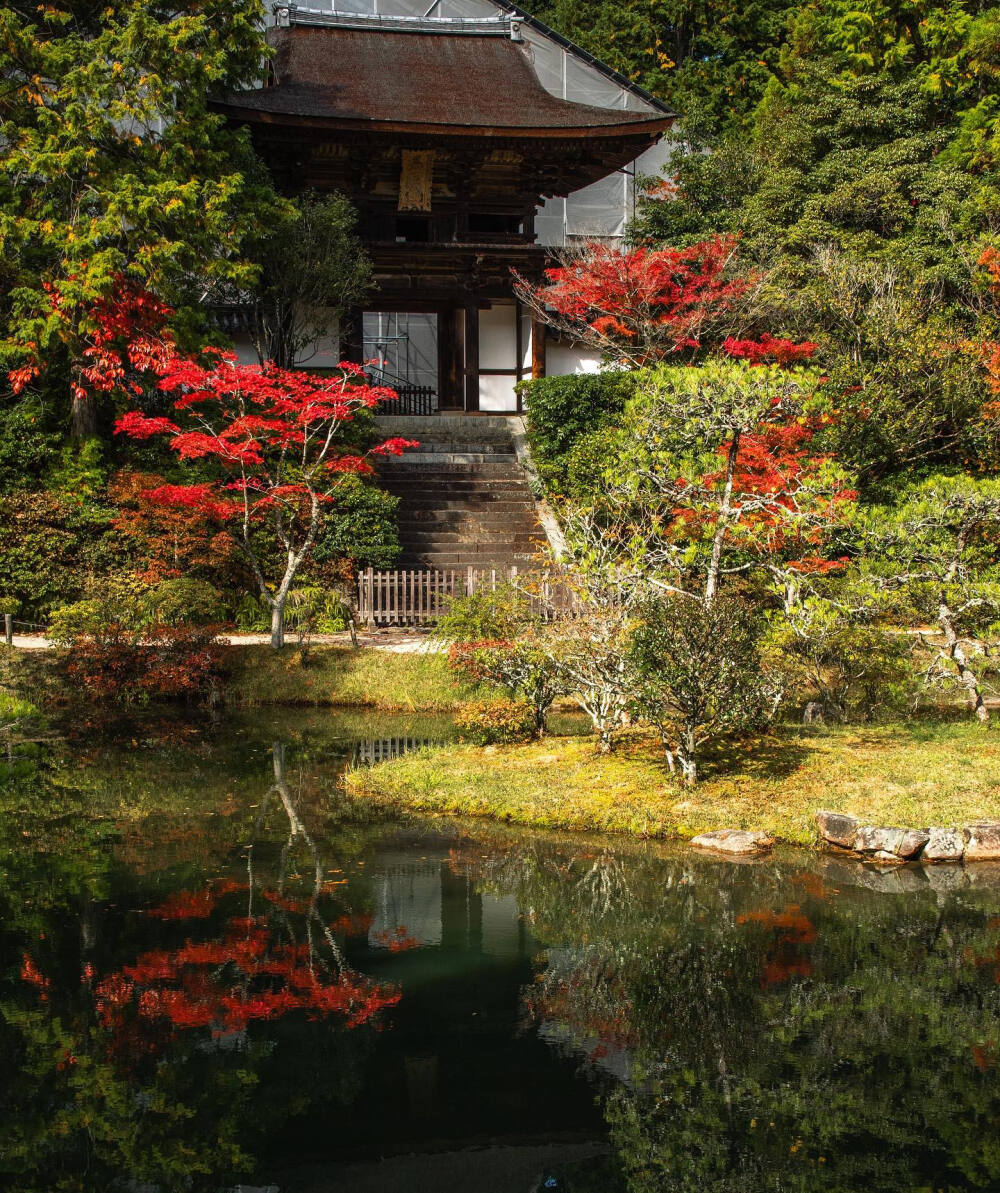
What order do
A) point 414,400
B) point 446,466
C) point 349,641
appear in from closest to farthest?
point 349,641 → point 446,466 → point 414,400

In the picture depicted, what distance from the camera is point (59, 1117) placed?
194 inches

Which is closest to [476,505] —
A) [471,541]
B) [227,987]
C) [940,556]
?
[471,541]

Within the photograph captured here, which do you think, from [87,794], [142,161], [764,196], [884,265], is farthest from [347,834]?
[764,196]

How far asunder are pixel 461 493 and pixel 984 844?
14.0 metres

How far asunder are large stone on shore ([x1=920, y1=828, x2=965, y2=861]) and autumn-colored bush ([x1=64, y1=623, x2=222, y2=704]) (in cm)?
863

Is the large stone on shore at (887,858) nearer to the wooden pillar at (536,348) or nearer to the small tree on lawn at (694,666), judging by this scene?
the small tree on lawn at (694,666)

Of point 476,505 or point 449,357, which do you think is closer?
point 476,505

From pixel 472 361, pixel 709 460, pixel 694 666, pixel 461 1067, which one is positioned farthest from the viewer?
pixel 472 361

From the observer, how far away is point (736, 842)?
8461 millimetres

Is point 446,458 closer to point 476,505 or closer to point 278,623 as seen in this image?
point 476,505

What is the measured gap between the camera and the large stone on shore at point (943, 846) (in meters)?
8.33

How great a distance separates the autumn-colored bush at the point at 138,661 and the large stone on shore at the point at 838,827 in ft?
25.9

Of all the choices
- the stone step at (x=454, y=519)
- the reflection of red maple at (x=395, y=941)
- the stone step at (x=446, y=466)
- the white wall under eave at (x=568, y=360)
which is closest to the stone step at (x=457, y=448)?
the stone step at (x=446, y=466)

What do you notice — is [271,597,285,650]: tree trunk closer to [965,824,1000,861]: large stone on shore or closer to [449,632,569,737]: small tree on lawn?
[449,632,569,737]: small tree on lawn
